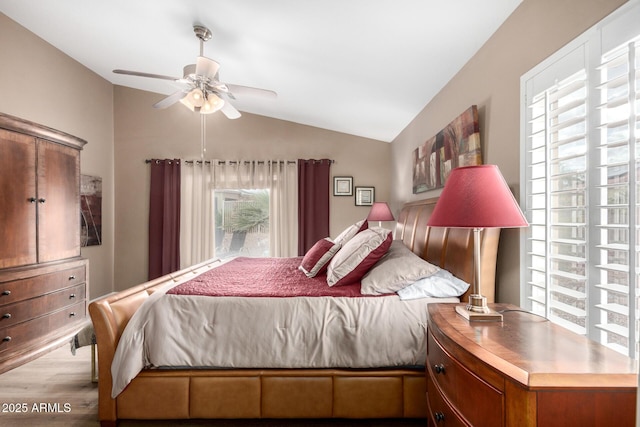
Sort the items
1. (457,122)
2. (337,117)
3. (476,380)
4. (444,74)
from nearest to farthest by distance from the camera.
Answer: (476,380)
(457,122)
(444,74)
(337,117)

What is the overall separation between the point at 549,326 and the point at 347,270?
1.09 m

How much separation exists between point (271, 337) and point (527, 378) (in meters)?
1.22

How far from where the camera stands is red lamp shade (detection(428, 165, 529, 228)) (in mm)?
1236

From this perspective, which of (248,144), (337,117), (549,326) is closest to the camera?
(549,326)

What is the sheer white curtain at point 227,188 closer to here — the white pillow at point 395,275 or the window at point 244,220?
the window at point 244,220

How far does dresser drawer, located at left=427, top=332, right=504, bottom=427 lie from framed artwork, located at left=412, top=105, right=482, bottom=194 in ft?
4.49

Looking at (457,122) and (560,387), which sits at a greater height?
(457,122)

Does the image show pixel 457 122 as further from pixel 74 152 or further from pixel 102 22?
pixel 74 152

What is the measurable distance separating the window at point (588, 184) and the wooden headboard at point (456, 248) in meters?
0.19

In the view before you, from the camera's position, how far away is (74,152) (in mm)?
3168

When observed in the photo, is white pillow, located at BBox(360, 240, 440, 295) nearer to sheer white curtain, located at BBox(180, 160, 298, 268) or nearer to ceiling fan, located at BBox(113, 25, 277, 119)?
ceiling fan, located at BBox(113, 25, 277, 119)

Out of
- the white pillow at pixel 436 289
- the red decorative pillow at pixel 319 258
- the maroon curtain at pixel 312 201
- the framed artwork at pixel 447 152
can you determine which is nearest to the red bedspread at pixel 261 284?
the red decorative pillow at pixel 319 258

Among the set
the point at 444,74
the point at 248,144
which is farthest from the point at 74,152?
the point at 444,74

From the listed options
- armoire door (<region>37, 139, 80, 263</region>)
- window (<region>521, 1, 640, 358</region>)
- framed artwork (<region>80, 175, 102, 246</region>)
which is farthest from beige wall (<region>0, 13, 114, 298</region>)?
window (<region>521, 1, 640, 358</region>)
